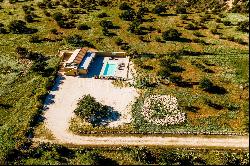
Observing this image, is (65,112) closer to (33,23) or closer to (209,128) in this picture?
(209,128)

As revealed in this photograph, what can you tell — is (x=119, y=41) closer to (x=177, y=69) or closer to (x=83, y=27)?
(x=83, y=27)

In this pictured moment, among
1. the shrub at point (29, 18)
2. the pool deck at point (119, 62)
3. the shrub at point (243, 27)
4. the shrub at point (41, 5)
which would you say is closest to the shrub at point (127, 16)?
the pool deck at point (119, 62)

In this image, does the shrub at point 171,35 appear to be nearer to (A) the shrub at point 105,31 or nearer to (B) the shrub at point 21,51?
(A) the shrub at point 105,31

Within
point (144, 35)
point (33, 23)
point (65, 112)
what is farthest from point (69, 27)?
point (65, 112)

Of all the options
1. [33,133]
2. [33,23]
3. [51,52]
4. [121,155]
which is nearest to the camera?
[121,155]

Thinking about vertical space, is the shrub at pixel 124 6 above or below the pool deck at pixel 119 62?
above

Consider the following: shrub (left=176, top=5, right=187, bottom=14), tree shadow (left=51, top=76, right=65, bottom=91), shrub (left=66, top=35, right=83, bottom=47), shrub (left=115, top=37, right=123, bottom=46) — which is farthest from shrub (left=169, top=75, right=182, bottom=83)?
shrub (left=176, top=5, right=187, bottom=14)

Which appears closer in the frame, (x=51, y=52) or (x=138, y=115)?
(x=138, y=115)
